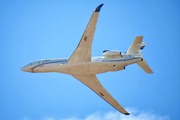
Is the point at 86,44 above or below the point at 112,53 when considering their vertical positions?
above

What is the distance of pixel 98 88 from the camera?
37062 mm

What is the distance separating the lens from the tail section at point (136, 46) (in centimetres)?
3138

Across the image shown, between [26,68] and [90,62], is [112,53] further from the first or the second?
[26,68]

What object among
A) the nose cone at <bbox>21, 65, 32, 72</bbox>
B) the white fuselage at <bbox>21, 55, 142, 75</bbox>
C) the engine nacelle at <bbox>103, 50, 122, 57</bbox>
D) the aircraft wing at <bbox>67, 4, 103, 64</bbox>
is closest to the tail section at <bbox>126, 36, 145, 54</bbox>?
the white fuselage at <bbox>21, 55, 142, 75</bbox>

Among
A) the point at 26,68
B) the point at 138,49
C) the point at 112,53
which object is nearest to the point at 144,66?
the point at 138,49

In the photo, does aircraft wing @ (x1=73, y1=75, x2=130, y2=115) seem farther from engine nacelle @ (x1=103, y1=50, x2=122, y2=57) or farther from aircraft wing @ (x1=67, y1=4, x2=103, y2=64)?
engine nacelle @ (x1=103, y1=50, x2=122, y2=57)

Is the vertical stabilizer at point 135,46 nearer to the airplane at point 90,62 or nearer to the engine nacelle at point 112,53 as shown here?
the airplane at point 90,62

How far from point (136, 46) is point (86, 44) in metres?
6.84

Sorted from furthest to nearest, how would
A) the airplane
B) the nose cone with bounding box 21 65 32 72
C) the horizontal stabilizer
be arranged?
1. the nose cone with bounding box 21 65 32 72
2. the horizontal stabilizer
3. the airplane

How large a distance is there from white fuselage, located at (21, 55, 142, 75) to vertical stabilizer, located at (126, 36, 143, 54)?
3.02ft

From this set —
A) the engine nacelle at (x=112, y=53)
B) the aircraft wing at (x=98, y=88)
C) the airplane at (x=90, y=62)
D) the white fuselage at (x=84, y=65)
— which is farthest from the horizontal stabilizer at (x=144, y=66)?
the aircraft wing at (x=98, y=88)

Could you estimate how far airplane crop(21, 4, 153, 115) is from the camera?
100 feet

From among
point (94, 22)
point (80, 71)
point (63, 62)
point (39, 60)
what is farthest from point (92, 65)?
point (39, 60)

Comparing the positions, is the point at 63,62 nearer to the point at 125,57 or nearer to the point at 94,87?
the point at 94,87
